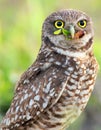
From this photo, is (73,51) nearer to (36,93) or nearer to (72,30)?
(72,30)

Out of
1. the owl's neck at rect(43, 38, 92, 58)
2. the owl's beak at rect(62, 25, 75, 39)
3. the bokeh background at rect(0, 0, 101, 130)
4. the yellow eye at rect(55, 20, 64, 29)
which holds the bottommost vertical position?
the bokeh background at rect(0, 0, 101, 130)

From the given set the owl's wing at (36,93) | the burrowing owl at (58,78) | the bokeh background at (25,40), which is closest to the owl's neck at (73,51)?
the burrowing owl at (58,78)

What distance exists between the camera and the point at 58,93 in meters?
8.59

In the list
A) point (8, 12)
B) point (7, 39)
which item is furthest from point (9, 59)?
point (8, 12)

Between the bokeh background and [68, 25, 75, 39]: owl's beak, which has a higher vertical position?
[68, 25, 75, 39]: owl's beak

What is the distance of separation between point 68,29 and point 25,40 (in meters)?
3.76

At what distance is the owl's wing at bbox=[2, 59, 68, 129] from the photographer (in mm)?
8617

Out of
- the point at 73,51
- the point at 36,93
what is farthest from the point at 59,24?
the point at 36,93

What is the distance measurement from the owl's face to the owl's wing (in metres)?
0.21

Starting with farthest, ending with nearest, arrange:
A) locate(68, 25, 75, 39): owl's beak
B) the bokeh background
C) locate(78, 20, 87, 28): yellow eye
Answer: the bokeh background, locate(78, 20, 87, 28): yellow eye, locate(68, 25, 75, 39): owl's beak

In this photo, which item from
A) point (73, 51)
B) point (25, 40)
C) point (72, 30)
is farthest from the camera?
point (25, 40)

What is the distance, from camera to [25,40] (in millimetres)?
12328

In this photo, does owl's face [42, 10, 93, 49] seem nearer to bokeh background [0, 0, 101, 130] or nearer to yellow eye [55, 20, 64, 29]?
yellow eye [55, 20, 64, 29]

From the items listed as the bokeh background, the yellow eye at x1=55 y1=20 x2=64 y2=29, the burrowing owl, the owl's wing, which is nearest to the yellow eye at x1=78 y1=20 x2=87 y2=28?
the burrowing owl
